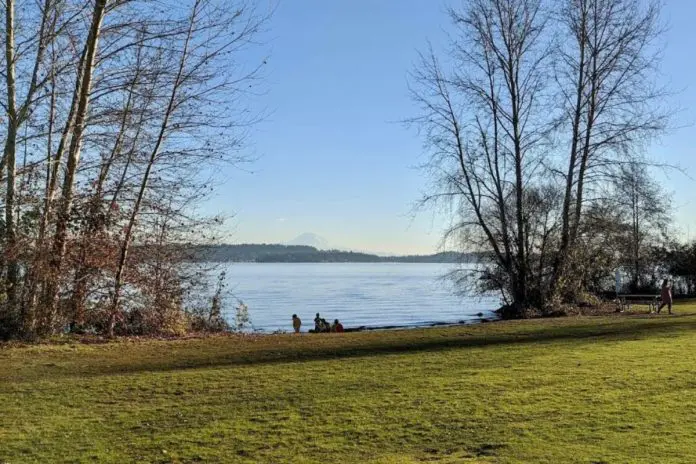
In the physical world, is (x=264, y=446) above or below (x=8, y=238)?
below

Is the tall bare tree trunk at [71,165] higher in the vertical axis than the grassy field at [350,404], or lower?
higher

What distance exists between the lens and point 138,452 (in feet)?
20.6

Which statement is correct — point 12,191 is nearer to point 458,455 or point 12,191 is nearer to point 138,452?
point 138,452

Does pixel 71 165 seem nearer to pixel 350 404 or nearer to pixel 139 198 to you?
pixel 139 198

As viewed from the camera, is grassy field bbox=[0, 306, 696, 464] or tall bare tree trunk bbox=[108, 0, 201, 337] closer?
grassy field bbox=[0, 306, 696, 464]

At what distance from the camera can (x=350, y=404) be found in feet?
26.9

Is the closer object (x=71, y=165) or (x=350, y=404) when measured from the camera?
(x=350, y=404)

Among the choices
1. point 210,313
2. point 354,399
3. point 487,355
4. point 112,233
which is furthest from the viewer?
point 210,313

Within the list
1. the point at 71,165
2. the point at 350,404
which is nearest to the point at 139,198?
the point at 71,165

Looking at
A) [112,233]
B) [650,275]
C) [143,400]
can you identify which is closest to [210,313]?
[112,233]

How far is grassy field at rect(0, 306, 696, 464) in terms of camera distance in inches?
247

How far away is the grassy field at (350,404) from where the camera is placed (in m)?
6.28

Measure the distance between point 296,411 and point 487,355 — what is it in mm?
5645

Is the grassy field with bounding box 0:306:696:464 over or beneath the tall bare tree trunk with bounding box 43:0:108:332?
beneath
